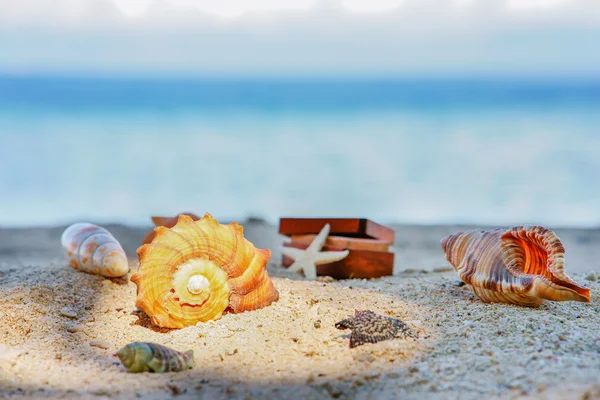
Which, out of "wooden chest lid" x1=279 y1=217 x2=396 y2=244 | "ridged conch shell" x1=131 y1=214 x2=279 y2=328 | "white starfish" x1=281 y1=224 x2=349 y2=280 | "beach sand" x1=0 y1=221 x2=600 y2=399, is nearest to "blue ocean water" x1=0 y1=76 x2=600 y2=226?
"wooden chest lid" x1=279 y1=217 x2=396 y2=244

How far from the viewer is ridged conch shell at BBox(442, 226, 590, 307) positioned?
2.88 m

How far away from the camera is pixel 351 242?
14.4 feet

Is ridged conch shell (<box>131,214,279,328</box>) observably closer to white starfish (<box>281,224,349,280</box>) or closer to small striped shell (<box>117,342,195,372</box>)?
small striped shell (<box>117,342,195,372</box>)

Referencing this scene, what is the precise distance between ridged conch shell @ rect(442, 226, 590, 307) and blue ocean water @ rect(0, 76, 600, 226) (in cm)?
439

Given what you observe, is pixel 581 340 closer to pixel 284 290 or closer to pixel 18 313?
pixel 284 290

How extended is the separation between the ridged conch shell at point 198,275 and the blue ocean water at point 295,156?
4172 mm

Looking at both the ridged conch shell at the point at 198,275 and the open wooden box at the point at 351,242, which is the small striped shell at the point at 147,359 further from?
the open wooden box at the point at 351,242

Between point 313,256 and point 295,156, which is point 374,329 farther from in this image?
point 295,156

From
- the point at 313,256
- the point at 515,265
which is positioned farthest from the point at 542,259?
the point at 313,256

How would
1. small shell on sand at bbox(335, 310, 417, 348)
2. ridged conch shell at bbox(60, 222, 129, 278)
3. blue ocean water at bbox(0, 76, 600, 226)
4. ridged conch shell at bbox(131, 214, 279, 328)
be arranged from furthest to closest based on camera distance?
blue ocean water at bbox(0, 76, 600, 226) < ridged conch shell at bbox(60, 222, 129, 278) < ridged conch shell at bbox(131, 214, 279, 328) < small shell on sand at bbox(335, 310, 417, 348)

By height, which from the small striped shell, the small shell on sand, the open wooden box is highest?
the open wooden box

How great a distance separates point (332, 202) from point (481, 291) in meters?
7.18

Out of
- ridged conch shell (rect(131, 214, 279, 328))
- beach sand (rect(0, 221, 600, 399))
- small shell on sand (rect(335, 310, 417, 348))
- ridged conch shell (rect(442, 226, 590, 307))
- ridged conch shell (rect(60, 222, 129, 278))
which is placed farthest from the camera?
ridged conch shell (rect(60, 222, 129, 278))

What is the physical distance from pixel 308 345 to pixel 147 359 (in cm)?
72
